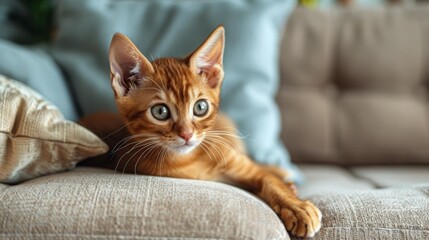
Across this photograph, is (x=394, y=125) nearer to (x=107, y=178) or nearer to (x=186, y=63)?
(x=186, y=63)

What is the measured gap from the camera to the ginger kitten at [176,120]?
105 cm

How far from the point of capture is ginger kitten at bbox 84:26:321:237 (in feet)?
3.45

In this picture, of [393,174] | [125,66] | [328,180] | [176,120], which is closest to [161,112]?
[176,120]

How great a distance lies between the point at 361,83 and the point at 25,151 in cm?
124

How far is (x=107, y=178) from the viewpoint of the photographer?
3.29 feet

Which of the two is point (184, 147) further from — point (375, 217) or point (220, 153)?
point (375, 217)

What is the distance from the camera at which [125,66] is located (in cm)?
109

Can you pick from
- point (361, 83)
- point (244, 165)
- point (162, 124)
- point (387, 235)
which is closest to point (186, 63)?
point (162, 124)

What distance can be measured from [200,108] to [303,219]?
36cm

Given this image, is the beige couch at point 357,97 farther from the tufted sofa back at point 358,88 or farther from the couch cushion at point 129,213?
the couch cushion at point 129,213

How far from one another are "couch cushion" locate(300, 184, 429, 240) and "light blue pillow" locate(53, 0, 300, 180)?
18.3 inches

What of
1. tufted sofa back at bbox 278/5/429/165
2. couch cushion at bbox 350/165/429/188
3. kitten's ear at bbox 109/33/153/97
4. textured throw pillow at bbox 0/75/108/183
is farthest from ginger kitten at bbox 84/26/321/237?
tufted sofa back at bbox 278/5/429/165

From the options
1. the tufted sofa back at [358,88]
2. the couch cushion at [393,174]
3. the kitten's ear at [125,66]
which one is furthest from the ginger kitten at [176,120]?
the tufted sofa back at [358,88]

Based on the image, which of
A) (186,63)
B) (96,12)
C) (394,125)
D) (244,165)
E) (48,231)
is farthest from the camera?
(394,125)
